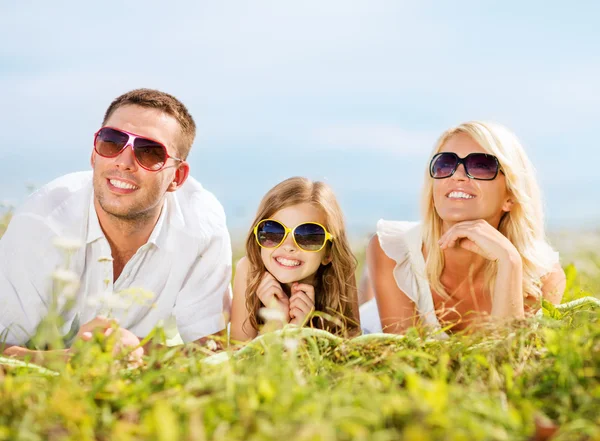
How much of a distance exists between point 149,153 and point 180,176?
427 millimetres

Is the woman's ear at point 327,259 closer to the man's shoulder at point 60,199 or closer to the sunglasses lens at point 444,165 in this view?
the sunglasses lens at point 444,165

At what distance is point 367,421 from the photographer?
72.2 inches

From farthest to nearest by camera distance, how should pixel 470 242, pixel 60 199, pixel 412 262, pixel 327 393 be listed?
1. pixel 412 262
2. pixel 60 199
3. pixel 470 242
4. pixel 327 393

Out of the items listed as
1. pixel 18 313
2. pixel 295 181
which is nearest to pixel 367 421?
pixel 295 181

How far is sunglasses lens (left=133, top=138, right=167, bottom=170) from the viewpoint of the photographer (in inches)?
169

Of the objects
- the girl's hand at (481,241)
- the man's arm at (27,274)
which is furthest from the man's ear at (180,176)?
the girl's hand at (481,241)

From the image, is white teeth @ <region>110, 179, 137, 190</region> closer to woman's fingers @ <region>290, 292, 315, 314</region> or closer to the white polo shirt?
the white polo shirt

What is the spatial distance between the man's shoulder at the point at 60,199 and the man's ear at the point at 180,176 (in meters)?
0.57

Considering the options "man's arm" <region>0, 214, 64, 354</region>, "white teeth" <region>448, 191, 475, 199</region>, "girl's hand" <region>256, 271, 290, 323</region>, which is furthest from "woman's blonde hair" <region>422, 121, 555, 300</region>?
"man's arm" <region>0, 214, 64, 354</region>

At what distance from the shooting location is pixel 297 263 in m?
4.30

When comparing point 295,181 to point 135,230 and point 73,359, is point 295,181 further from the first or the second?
point 73,359

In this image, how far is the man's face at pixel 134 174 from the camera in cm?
425

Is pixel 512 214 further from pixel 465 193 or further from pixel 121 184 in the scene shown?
pixel 121 184

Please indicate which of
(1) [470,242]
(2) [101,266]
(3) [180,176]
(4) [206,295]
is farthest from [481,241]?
(2) [101,266]
